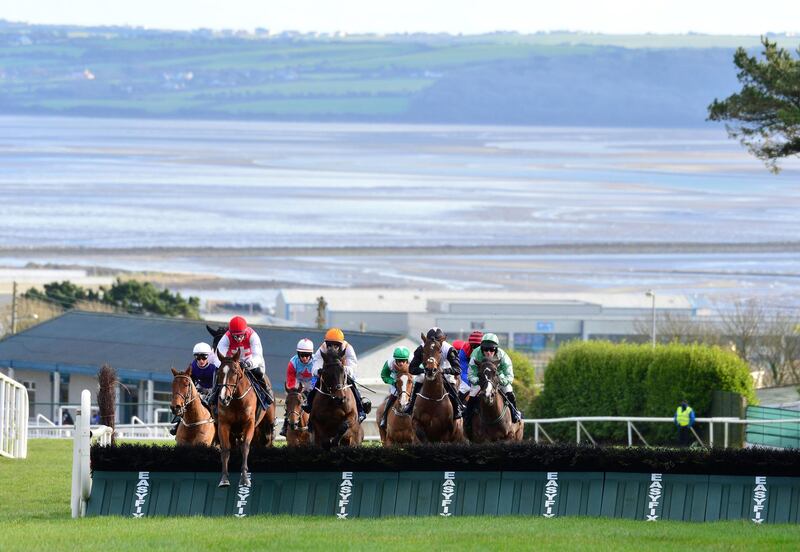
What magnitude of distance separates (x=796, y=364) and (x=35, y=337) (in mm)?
24288

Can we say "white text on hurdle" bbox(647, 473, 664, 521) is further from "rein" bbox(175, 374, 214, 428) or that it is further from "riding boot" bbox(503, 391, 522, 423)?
"rein" bbox(175, 374, 214, 428)

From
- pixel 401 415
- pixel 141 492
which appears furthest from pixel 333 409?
pixel 141 492

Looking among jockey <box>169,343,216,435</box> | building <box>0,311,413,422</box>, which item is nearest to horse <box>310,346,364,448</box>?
jockey <box>169,343,216,435</box>

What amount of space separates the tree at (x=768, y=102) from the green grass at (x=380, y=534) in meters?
17.1

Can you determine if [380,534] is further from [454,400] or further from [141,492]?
[454,400]

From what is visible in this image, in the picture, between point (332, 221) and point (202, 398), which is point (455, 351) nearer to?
point (202, 398)

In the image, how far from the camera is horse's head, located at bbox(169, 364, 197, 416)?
1920 cm

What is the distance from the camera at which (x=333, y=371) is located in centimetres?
1858

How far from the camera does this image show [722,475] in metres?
17.5

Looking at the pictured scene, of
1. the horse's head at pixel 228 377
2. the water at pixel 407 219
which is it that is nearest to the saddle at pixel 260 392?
the horse's head at pixel 228 377

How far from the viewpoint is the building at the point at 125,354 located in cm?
4088

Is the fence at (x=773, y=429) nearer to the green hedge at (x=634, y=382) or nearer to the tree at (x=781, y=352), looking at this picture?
the green hedge at (x=634, y=382)

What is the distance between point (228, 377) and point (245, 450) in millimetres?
815

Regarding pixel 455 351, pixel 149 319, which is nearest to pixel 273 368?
pixel 149 319
